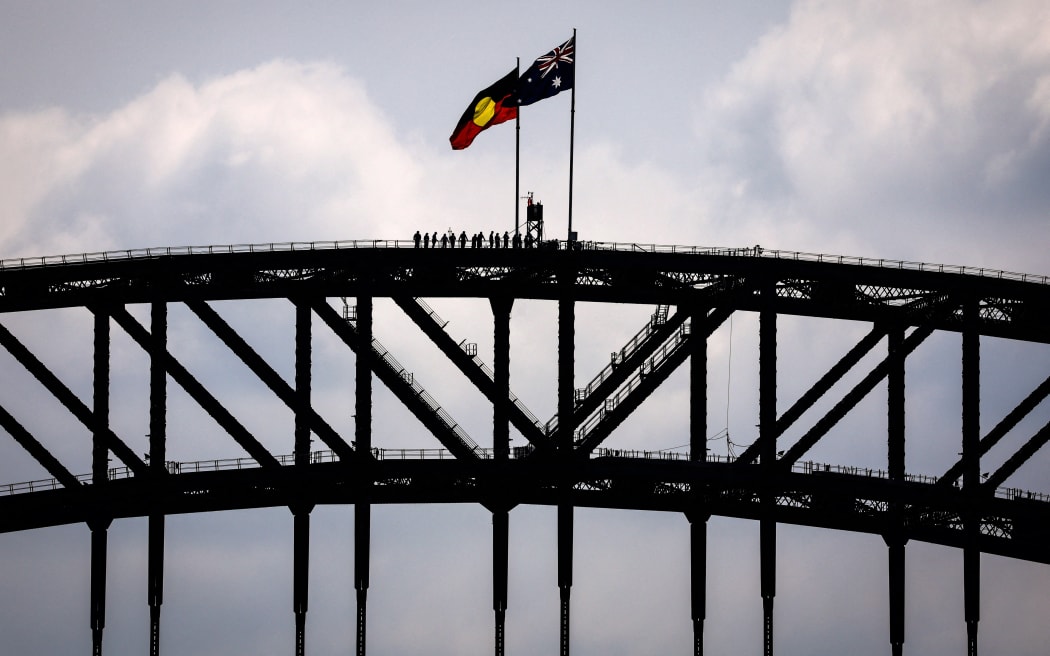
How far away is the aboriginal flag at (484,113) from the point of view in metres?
123

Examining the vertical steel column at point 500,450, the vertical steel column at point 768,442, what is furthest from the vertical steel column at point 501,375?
the vertical steel column at point 768,442

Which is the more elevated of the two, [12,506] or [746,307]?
[746,307]

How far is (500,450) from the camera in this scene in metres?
121

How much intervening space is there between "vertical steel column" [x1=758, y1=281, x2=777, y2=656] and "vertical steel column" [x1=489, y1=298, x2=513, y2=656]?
1186 cm

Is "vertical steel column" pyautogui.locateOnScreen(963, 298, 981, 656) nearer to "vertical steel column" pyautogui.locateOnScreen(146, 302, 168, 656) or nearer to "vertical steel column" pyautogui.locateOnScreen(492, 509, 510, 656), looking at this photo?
"vertical steel column" pyautogui.locateOnScreen(492, 509, 510, 656)

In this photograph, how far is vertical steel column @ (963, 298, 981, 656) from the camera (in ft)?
402

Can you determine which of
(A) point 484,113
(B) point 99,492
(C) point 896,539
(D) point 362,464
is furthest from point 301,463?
(C) point 896,539

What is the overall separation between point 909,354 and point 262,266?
1213 inches

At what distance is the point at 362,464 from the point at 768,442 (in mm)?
18871

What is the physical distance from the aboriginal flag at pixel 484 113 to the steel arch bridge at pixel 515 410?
582cm

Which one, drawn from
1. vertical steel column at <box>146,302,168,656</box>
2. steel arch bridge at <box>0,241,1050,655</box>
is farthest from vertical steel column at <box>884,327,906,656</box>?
vertical steel column at <box>146,302,168,656</box>

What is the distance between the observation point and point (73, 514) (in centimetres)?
11988

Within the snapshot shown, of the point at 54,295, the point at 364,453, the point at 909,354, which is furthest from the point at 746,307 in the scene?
the point at 54,295

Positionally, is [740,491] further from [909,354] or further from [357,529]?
[357,529]
